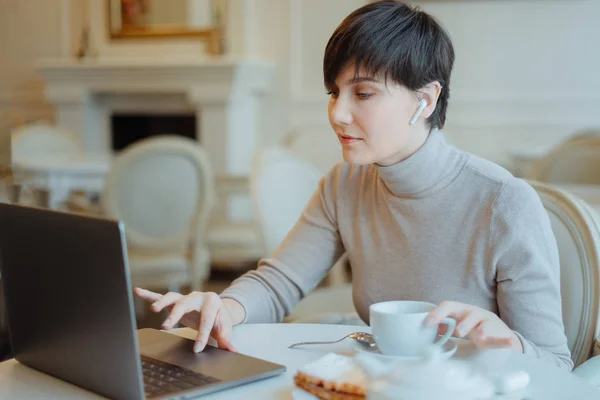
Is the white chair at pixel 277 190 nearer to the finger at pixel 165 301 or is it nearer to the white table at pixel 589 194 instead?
the white table at pixel 589 194

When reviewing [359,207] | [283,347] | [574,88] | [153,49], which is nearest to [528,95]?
[574,88]

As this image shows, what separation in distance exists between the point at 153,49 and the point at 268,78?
80 centimetres

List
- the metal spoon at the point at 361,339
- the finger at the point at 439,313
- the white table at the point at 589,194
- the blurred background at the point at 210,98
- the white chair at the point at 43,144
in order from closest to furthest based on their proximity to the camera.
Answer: the finger at the point at 439,313
the metal spoon at the point at 361,339
the white table at the point at 589,194
the blurred background at the point at 210,98
the white chair at the point at 43,144

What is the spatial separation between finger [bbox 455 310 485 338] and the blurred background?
2.36 meters

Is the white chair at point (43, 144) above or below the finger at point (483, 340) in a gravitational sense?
below

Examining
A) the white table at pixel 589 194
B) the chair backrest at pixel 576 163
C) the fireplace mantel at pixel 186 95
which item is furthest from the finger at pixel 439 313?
the fireplace mantel at pixel 186 95

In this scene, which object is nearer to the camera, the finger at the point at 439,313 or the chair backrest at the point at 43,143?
the finger at the point at 439,313

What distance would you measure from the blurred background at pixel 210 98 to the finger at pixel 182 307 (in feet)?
6.95

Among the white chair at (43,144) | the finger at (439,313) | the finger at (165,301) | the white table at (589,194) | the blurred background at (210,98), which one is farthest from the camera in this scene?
the white chair at (43,144)

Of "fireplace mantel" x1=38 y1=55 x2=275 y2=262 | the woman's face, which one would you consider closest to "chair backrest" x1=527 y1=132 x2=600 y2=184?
the woman's face

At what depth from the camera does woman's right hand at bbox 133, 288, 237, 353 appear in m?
1.12

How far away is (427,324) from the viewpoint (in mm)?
918

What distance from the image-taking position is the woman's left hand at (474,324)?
0.93 m

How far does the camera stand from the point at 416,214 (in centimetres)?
137
